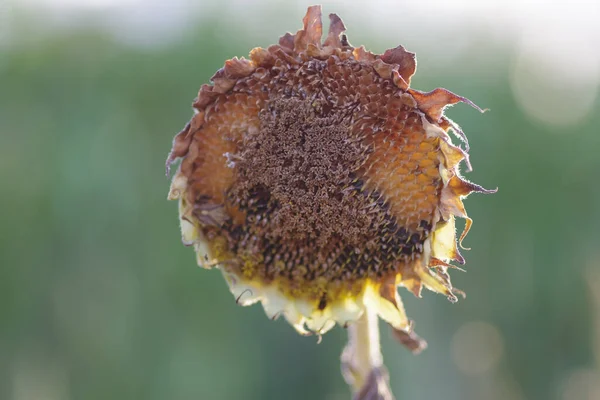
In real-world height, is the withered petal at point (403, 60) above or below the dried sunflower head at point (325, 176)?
above

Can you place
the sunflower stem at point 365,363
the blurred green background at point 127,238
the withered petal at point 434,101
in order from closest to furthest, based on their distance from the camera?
the withered petal at point 434,101 < the sunflower stem at point 365,363 < the blurred green background at point 127,238

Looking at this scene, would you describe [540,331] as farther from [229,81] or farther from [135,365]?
[229,81]

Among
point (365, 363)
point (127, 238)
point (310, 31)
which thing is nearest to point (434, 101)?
point (310, 31)

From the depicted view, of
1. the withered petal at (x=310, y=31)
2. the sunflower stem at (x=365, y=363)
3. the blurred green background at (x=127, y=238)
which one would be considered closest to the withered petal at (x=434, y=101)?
A: the withered petal at (x=310, y=31)

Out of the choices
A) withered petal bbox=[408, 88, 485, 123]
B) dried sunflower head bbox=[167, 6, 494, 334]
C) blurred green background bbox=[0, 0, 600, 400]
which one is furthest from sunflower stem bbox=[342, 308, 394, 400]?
blurred green background bbox=[0, 0, 600, 400]

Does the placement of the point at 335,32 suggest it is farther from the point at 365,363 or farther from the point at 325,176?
the point at 365,363

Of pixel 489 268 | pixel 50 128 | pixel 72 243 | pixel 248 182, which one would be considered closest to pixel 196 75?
pixel 50 128

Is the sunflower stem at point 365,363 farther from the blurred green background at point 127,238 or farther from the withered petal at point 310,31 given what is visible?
the blurred green background at point 127,238

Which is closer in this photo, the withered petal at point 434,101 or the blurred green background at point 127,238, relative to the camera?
the withered petal at point 434,101

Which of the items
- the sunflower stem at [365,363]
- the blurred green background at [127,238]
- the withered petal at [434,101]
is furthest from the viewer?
the blurred green background at [127,238]
